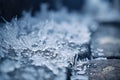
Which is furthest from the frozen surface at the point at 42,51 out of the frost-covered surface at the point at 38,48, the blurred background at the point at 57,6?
the blurred background at the point at 57,6

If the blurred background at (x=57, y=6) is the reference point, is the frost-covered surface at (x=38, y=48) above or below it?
below

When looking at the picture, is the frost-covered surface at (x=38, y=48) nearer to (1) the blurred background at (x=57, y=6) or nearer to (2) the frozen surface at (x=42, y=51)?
(2) the frozen surface at (x=42, y=51)

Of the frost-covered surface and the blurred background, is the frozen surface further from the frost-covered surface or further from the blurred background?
the blurred background

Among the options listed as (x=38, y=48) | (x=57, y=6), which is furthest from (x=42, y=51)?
(x=57, y=6)

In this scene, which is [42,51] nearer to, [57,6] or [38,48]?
[38,48]

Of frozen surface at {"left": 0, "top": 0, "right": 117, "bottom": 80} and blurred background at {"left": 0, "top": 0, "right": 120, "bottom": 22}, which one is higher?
blurred background at {"left": 0, "top": 0, "right": 120, "bottom": 22}

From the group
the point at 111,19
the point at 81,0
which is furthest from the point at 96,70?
the point at 81,0

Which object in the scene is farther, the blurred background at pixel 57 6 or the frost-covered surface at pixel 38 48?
the blurred background at pixel 57 6

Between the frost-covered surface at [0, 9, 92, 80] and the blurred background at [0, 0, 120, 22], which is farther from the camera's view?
the blurred background at [0, 0, 120, 22]

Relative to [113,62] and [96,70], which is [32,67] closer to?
[96,70]

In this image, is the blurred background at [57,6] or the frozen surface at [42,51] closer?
the frozen surface at [42,51]

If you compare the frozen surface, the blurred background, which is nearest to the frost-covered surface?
the frozen surface

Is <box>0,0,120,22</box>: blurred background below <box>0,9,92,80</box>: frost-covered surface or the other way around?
the other way around
